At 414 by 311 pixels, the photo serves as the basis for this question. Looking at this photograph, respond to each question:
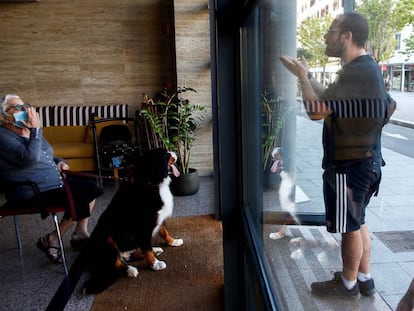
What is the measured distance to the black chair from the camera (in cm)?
475

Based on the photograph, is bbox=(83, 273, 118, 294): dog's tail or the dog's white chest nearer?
bbox=(83, 273, 118, 294): dog's tail

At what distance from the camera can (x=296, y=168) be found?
996 mm

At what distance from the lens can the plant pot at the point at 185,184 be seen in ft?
14.4

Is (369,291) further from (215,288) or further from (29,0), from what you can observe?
(29,0)

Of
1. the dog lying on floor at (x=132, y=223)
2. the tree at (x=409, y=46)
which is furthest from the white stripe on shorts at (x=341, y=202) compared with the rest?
the dog lying on floor at (x=132, y=223)

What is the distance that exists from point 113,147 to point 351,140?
442 centimetres

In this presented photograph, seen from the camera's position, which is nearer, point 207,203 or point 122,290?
point 122,290

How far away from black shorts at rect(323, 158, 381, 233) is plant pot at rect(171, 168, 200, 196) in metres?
3.71

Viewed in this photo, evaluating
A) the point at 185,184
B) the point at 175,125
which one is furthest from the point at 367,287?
the point at 175,125

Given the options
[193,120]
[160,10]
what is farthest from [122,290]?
[160,10]

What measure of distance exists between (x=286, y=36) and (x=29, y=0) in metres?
5.45

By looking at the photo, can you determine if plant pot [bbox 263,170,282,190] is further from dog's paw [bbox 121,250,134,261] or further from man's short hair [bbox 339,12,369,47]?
dog's paw [bbox 121,250,134,261]

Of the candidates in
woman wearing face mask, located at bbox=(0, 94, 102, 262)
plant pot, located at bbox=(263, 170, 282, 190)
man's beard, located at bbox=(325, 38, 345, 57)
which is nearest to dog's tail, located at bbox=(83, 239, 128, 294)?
woman wearing face mask, located at bbox=(0, 94, 102, 262)

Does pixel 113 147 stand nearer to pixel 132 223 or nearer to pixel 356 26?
pixel 132 223
